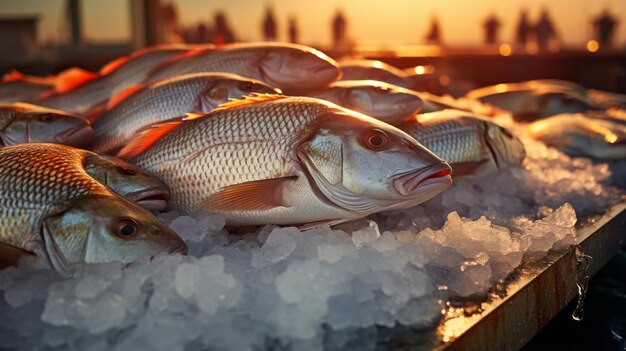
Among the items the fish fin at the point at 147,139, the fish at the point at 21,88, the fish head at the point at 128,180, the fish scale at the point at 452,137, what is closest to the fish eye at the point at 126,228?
the fish head at the point at 128,180

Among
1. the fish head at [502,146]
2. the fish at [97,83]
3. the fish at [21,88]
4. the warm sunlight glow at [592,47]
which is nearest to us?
the fish head at [502,146]

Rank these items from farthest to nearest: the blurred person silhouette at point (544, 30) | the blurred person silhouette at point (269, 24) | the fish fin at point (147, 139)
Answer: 1. the blurred person silhouette at point (269, 24)
2. the blurred person silhouette at point (544, 30)
3. the fish fin at point (147, 139)

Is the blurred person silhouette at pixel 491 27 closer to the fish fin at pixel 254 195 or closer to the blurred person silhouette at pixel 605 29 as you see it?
the blurred person silhouette at pixel 605 29

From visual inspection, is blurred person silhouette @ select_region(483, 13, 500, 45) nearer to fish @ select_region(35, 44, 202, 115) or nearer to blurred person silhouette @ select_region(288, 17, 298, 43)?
blurred person silhouette @ select_region(288, 17, 298, 43)

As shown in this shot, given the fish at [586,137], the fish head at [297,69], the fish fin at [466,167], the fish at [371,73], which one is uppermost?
the fish head at [297,69]

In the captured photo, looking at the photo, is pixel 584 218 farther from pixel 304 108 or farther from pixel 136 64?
pixel 136 64

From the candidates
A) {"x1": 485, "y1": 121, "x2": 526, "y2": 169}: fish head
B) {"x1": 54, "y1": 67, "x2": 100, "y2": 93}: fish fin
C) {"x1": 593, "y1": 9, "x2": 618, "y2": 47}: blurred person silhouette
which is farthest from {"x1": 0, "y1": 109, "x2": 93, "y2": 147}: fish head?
{"x1": 593, "y1": 9, "x2": 618, "y2": 47}: blurred person silhouette

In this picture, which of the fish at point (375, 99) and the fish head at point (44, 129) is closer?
the fish head at point (44, 129)
